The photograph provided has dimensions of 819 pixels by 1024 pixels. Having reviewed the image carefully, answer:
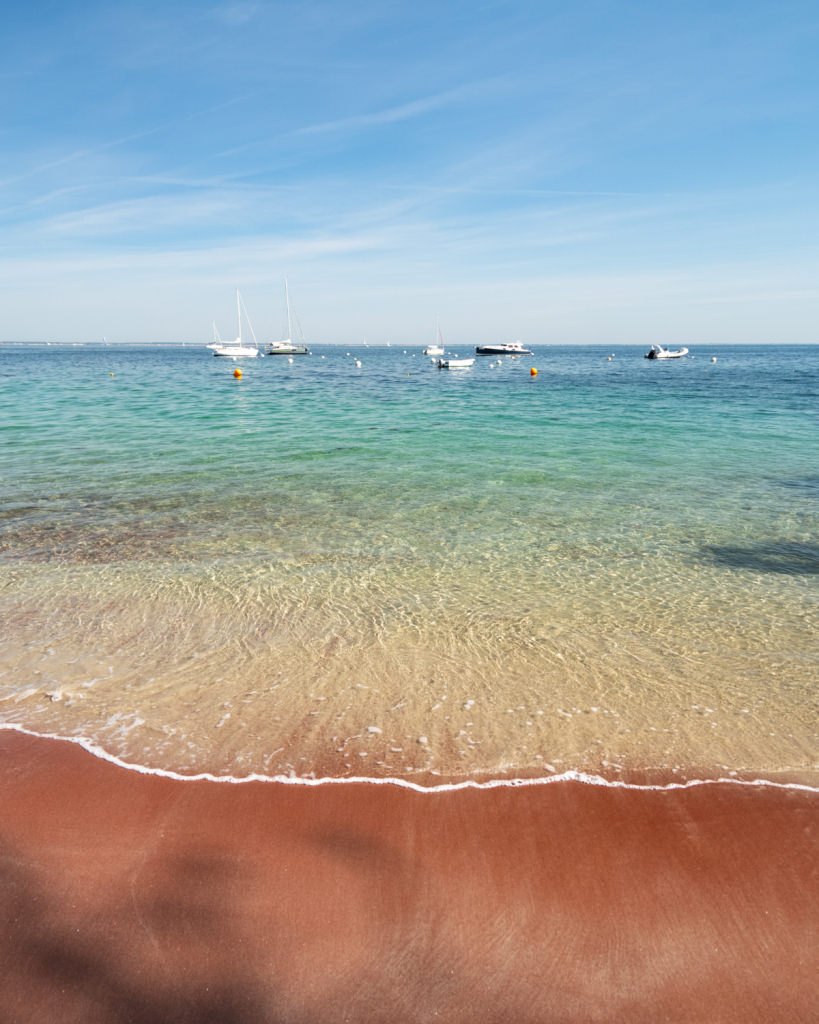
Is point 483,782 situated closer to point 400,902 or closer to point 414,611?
point 400,902

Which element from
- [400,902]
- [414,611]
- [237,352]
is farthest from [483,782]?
[237,352]

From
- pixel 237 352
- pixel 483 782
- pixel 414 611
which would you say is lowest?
pixel 414 611

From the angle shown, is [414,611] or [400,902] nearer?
[400,902]

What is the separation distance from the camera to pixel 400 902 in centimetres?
289

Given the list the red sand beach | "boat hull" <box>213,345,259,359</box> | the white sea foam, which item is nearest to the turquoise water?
the white sea foam

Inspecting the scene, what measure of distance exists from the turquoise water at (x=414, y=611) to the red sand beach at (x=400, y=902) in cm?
40

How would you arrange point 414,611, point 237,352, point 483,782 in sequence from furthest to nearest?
point 237,352 < point 414,611 < point 483,782

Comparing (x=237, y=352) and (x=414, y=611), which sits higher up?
(x=237, y=352)

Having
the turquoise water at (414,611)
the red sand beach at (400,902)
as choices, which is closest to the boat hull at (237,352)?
the turquoise water at (414,611)

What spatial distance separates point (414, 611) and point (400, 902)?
364 centimetres

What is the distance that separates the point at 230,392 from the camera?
40688 mm

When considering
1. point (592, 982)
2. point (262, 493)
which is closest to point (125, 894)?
point (592, 982)

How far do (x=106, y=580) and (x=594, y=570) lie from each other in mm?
6167

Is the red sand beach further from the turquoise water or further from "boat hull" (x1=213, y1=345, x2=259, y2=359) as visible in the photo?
"boat hull" (x1=213, y1=345, x2=259, y2=359)
